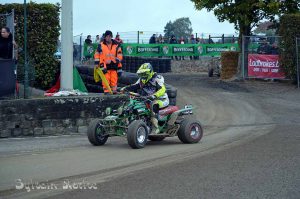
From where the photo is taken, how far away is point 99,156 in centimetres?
1060

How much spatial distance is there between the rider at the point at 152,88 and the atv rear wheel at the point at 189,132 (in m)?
0.52

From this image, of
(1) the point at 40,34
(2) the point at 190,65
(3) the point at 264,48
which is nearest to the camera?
(1) the point at 40,34

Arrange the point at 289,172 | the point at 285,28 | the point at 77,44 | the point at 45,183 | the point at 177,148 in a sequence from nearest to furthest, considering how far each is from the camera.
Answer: the point at 45,183 → the point at 289,172 → the point at 177,148 → the point at 285,28 → the point at 77,44

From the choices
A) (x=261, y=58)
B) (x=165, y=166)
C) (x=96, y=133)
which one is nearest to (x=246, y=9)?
(x=261, y=58)

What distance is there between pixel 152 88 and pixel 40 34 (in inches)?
273

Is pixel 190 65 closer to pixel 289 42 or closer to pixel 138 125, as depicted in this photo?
pixel 289 42

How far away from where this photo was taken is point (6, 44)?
15289mm

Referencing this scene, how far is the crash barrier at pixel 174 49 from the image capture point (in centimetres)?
3447

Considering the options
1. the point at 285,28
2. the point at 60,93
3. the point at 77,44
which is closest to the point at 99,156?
the point at 60,93

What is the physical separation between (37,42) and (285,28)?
1085 centimetres

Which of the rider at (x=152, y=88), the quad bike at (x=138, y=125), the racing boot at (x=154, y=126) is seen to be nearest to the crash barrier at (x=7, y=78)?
the quad bike at (x=138, y=125)

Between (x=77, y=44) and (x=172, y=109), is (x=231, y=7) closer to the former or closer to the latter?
(x=77, y=44)

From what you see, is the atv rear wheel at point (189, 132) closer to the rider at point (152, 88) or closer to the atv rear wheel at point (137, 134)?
the rider at point (152, 88)

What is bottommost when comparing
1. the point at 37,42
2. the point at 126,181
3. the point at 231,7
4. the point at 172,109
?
the point at 126,181
